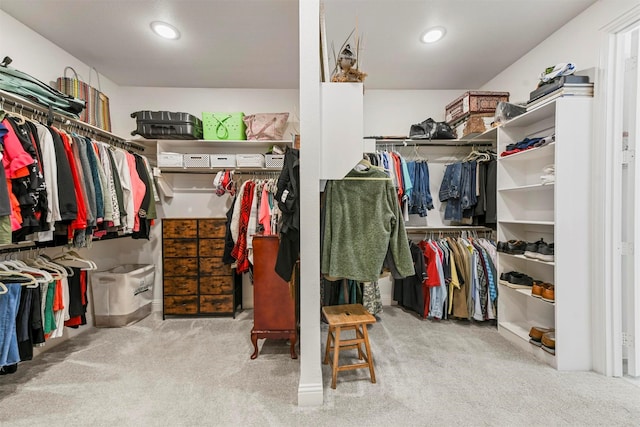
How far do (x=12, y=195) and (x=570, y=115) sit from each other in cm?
365

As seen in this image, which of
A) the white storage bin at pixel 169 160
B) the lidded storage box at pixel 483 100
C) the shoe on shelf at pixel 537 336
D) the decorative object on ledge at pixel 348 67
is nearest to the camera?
the decorative object on ledge at pixel 348 67

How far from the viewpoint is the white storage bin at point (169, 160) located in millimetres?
2850

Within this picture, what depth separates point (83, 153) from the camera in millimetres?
2014

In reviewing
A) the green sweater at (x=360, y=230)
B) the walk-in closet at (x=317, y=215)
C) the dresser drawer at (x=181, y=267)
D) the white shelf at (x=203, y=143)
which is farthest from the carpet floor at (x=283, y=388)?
the white shelf at (x=203, y=143)

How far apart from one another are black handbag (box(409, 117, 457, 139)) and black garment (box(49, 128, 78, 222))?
9.98ft

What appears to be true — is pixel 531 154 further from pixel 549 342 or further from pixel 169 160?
pixel 169 160

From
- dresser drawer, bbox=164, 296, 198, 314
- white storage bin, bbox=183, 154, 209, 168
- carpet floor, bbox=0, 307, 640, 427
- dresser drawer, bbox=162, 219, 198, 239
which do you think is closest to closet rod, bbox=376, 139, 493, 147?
white storage bin, bbox=183, 154, 209, 168

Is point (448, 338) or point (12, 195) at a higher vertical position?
point (12, 195)

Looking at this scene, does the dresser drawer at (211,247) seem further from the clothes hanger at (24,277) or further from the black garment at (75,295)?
the clothes hanger at (24,277)

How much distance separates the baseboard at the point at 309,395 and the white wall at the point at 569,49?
9.87 ft

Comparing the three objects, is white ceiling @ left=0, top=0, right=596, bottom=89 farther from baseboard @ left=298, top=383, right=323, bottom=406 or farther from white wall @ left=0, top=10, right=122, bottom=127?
baseboard @ left=298, top=383, right=323, bottom=406

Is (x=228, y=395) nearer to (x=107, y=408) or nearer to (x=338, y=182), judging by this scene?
(x=107, y=408)

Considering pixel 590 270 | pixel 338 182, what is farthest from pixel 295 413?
pixel 590 270

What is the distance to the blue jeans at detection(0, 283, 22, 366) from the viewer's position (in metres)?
1.60
